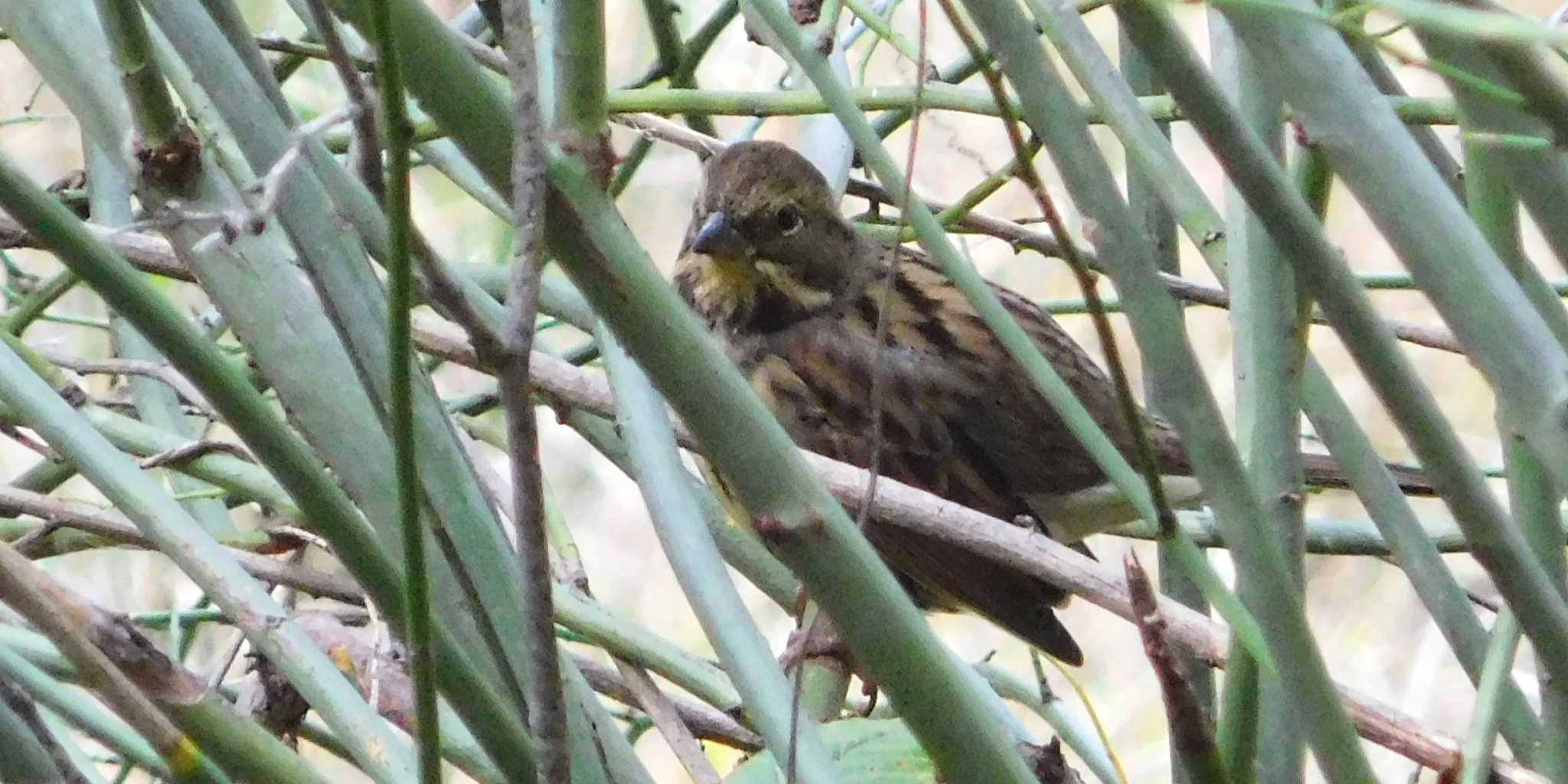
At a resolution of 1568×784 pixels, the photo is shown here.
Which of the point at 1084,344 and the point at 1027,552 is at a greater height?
the point at 1084,344

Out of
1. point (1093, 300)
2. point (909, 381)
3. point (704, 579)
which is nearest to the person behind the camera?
point (1093, 300)

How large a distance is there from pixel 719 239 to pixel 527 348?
2059mm

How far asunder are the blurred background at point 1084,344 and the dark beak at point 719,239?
1.72m

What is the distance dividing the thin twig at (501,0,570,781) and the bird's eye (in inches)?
75.8

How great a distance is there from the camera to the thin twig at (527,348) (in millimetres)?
759

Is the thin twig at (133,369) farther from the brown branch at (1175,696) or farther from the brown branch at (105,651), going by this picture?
the brown branch at (1175,696)

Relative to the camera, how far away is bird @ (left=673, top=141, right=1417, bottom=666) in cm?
285

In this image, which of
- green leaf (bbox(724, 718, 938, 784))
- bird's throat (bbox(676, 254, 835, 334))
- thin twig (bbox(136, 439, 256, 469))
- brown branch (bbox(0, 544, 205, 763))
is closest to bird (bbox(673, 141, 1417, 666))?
bird's throat (bbox(676, 254, 835, 334))

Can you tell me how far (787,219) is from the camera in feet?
9.07

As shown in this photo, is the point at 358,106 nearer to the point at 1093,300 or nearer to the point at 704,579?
the point at 1093,300

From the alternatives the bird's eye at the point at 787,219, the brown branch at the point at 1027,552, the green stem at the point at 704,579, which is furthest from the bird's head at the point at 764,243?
the green stem at the point at 704,579

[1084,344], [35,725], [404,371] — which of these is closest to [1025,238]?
[35,725]

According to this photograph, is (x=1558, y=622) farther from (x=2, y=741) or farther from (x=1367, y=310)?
(x=2, y=741)

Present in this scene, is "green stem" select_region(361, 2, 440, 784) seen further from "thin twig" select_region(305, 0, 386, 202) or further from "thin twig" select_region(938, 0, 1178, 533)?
"thin twig" select_region(938, 0, 1178, 533)
